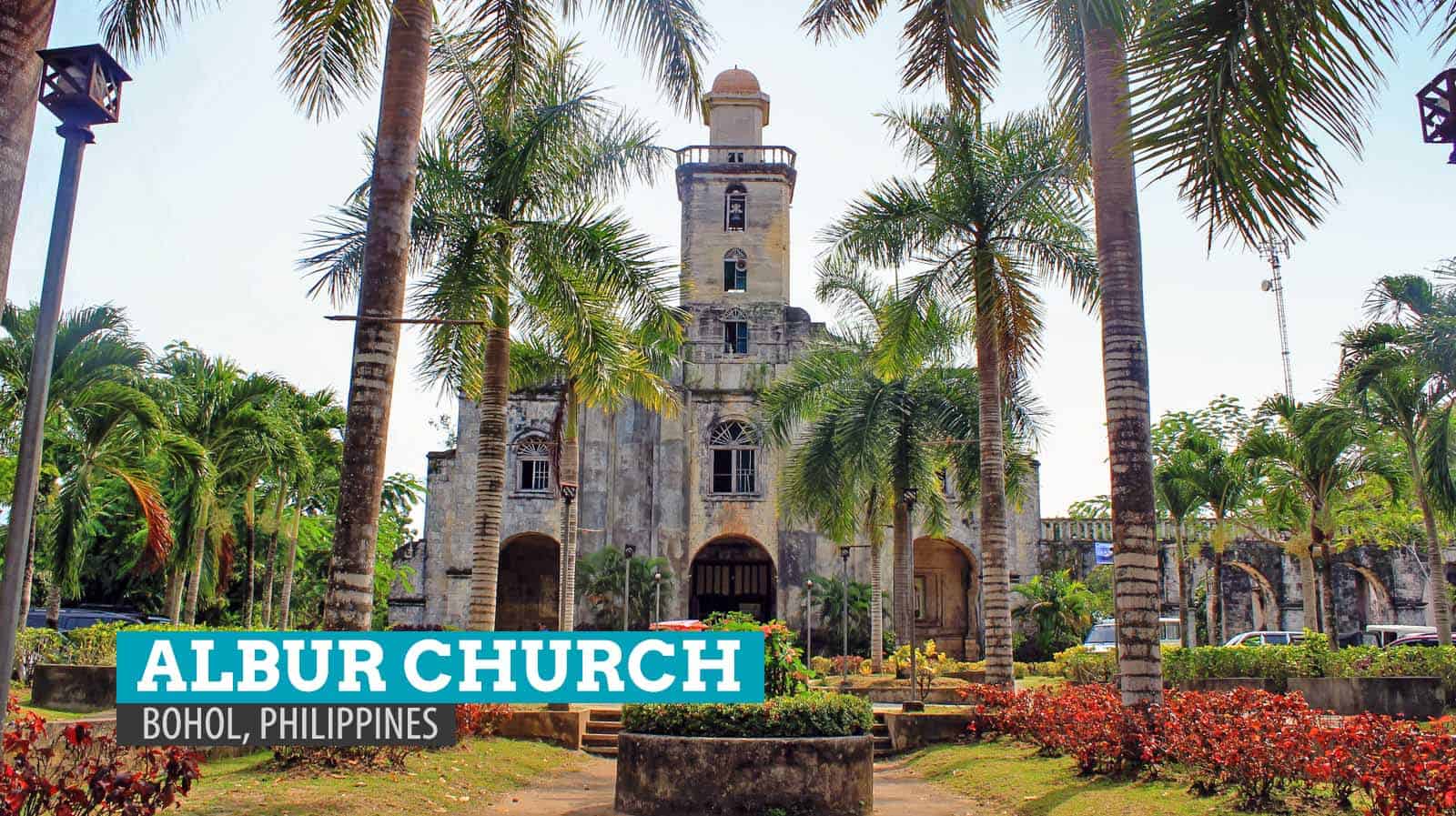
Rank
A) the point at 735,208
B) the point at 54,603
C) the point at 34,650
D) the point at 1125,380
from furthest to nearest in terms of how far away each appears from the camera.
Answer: the point at 735,208 → the point at 54,603 → the point at 34,650 → the point at 1125,380

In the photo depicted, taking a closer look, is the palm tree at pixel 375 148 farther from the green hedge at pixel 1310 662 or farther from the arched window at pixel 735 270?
the arched window at pixel 735 270

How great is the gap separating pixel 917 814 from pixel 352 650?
4763 millimetres

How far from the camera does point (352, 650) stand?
8.56 m

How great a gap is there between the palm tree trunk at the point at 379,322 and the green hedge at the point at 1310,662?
46.4 ft

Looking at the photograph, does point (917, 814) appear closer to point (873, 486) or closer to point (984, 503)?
point (984, 503)

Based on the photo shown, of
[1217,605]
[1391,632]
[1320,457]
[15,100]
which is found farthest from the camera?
[1217,605]

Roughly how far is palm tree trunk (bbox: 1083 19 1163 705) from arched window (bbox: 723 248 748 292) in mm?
22478

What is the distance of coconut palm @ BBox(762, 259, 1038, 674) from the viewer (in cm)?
2116

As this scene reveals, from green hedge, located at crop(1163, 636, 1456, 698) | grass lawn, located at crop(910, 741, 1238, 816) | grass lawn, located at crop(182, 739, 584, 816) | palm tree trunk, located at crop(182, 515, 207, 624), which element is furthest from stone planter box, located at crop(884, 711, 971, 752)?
palm tree trunk, located at crop(182, 515, 207, 624)

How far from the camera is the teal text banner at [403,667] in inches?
311

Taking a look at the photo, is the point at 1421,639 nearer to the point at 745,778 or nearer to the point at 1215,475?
the point at 1215,475

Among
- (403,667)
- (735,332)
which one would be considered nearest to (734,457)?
(735,332)

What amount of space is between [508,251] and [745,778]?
7708 mm

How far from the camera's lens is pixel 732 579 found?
109 ft
